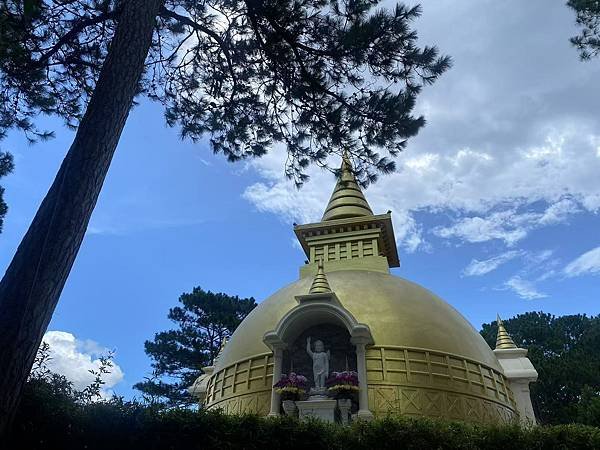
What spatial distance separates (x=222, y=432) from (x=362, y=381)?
660 cm

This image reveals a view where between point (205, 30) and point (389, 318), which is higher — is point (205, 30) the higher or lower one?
the higher one

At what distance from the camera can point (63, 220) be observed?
5.73 meters

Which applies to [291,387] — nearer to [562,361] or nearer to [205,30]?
[205,30]

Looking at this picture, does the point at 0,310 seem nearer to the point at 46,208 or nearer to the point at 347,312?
the point at 46,208

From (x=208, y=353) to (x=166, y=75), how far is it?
1034 inches

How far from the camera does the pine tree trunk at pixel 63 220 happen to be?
16.4 ft

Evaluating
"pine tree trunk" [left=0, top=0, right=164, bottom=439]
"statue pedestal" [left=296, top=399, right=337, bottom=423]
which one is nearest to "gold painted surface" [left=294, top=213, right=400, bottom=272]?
"statue pedestal" [left=296, top=399, right=337, bottom=423]

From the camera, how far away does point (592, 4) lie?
408 inches

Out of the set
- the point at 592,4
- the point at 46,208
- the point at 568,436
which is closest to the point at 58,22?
the point at 46,208

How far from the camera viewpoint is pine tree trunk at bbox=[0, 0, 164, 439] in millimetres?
4988

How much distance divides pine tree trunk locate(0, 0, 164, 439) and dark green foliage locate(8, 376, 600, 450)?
1.79 m

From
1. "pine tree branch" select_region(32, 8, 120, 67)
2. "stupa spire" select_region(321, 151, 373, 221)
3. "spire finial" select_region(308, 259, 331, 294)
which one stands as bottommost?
"spire finial" select_region(308, 259, 331, 294)

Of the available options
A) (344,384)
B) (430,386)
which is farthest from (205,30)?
(430,386)

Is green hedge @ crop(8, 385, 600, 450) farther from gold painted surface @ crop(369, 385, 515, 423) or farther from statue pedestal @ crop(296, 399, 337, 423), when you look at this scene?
gold painted surface @ crop(369, 385, 515, 423)
